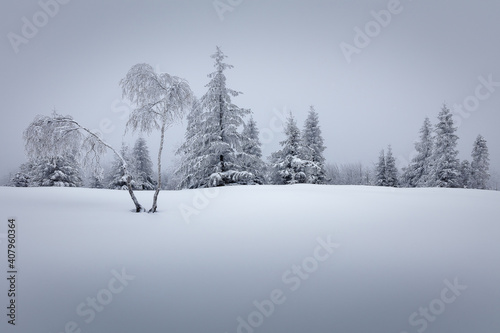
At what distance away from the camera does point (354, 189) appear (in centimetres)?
1101

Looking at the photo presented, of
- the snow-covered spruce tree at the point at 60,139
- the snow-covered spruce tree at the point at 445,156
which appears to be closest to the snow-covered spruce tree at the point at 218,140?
the snow-covered spruce tree at the point at 60,139

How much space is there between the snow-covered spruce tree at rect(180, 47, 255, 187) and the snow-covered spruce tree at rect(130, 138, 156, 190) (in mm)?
14153

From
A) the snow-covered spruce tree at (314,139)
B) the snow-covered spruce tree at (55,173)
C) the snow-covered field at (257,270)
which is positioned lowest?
the snow-covered field at (257,270)

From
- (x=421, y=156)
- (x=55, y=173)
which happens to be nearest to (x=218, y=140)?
(x=55, y=173)

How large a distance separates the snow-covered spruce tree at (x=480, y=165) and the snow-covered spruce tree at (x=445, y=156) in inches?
299

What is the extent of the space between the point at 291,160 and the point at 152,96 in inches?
626

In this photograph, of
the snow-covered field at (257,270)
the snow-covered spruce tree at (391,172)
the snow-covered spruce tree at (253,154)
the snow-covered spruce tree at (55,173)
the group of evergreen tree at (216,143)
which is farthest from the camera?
the snow-covered spruce tree at (391,172)

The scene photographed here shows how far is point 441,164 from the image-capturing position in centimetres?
2366

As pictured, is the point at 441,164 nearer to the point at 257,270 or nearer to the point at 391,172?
the point at 391,172

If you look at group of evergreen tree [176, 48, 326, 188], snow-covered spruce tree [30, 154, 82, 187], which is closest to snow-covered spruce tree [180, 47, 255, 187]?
group of evergreen tree [176, 48, 326, 188]

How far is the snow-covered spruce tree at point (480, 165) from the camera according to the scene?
28031 millimetres

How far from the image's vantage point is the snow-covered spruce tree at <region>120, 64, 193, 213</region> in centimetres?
771

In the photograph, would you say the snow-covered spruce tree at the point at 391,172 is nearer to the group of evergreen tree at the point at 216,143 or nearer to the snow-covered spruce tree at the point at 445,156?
the snow-covered spruce tree at the point at 445,156

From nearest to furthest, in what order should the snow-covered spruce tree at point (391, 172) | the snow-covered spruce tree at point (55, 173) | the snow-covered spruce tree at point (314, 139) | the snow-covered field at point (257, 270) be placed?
the snow-covered field at point (257, 270) → the snow-covered spruce tree at point (55, 173) → the snow-covered spruce tree at point (314, 139) → the snow-covered spruce tree at point (391, 172)
